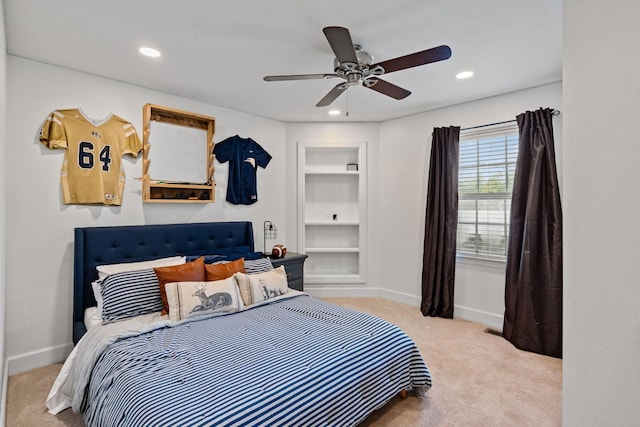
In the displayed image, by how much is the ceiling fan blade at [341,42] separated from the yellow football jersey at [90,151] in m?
2.28

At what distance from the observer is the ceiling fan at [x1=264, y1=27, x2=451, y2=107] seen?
1873 mm

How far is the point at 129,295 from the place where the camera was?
2488 mm

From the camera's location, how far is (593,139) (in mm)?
1181

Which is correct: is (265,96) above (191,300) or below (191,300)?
above

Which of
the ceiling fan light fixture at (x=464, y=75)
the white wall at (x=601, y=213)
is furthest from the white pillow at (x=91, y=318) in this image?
the ceiling fan light fixture at (x=464, y=75)

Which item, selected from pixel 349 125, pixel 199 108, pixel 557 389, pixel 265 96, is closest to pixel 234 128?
pixel 199 108

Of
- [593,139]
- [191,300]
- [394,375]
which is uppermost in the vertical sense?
[593,139]

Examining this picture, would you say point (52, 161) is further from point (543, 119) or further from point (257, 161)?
point (543, 119)

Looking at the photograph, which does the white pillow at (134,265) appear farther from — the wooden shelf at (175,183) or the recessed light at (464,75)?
the recessed light at (464,75)

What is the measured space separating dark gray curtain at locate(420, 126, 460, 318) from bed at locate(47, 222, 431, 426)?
1.85m

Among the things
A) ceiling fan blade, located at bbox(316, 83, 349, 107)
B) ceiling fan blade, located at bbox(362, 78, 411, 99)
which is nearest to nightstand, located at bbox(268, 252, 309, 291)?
ceiling fan blade, located at bbox(316, 83, 349, 107)

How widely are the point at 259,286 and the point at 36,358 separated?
193cm

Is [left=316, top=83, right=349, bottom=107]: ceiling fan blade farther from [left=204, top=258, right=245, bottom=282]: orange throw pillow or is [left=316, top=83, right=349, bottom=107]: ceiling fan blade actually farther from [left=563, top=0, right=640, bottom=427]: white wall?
[left=204, top=258, right=245, bottom=282]: orange throw pillow

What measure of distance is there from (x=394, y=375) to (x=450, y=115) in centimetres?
319
